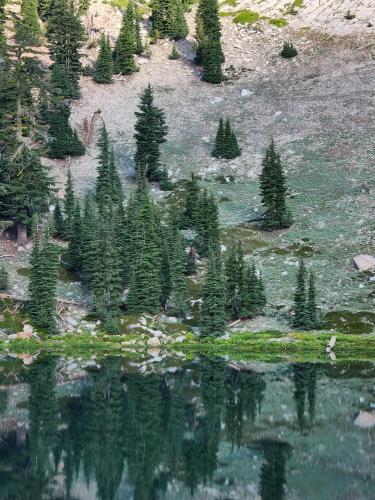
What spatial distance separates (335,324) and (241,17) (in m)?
93.6

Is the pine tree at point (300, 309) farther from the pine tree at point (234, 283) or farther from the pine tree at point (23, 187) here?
the pine tree at point (23, 187)

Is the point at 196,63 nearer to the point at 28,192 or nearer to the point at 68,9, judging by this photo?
the point at 68,9

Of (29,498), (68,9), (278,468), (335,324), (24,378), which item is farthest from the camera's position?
(68,9)

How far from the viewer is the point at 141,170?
103938mm

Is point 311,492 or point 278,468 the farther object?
point 278,468

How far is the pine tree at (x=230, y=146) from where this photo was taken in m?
109

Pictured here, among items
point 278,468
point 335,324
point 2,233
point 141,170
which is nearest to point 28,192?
Result: point 2,233

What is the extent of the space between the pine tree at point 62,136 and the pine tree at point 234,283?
4075cm

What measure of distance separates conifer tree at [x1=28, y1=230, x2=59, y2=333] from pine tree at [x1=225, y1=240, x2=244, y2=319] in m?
16.0

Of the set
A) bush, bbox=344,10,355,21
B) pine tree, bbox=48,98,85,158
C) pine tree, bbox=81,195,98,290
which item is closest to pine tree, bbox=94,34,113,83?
pine tree, bbox=48,98,85,158

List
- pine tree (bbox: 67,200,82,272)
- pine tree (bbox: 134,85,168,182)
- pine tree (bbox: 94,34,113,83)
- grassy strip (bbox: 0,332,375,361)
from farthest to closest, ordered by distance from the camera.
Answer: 1. pine tree (bbox: 94,34,113,83)
2. pine tree (bbox: 134,85,168,182)
3. pine tree (bbox: 67,200,82,272)
4. grassy strip (bbox: 0,332,375,361)

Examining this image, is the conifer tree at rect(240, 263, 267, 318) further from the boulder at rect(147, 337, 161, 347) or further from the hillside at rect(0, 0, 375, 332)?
the boulder at rect(147, 337, 161, 347)

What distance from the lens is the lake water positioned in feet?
97.1

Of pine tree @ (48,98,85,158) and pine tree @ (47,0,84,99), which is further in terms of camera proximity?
pine tree @ (47,0,84,99)
